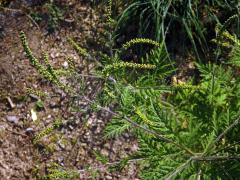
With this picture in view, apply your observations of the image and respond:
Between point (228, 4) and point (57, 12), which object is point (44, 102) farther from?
point (228, 4)

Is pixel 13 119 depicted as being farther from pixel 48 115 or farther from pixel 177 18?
pixel 177 18

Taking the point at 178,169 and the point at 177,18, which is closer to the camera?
the point at 178,169

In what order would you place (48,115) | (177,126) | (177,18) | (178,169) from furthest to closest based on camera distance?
(48,115), (177,18), (177,126), (178,169)

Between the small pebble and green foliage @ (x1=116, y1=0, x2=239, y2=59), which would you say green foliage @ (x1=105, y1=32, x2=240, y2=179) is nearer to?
green foliage @ (x1=116, y1=0, x2=239, y2=59)

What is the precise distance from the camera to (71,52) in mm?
3838

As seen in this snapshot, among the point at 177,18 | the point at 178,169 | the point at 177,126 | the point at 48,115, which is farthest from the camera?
the point at 48,115

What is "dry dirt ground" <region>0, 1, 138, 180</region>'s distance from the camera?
3625 millimetres

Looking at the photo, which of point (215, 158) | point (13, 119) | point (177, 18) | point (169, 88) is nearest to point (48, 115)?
point (13, 119)

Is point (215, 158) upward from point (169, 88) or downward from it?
downward

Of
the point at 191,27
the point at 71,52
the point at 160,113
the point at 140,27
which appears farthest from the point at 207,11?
the point at 160,113

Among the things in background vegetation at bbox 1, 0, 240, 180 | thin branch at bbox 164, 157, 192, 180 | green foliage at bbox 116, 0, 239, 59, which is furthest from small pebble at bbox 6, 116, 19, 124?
thin branch at bbox 164, 157, 192, 180

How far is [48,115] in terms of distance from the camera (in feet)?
12.2

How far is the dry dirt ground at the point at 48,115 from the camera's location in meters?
3.62

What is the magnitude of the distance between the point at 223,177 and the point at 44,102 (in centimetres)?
177
